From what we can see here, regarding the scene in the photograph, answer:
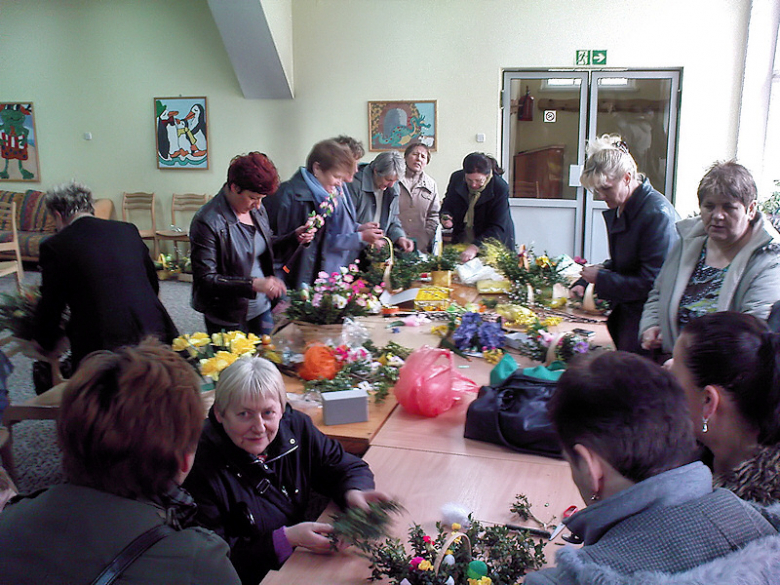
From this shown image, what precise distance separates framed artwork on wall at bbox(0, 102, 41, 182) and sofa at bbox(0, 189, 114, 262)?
338 millimetres

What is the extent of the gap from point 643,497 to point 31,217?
9667 mm

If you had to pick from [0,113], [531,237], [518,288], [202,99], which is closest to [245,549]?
[518,288]

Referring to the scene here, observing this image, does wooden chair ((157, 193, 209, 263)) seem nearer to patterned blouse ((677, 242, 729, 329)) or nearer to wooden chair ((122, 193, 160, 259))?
wooden chair ((122, 193, 160, 259))

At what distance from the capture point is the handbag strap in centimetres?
96

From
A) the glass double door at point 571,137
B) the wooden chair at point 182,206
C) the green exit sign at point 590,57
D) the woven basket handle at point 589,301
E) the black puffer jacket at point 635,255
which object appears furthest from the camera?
the wooden chair at point 182,206

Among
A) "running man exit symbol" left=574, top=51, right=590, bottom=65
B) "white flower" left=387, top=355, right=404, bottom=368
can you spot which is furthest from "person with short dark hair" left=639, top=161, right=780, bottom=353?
"running man exit symbol" left=574, top=51, right=590, bottom=65


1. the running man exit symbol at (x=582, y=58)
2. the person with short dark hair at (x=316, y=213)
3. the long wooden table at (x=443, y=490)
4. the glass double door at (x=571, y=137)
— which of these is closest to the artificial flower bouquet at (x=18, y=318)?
the person with short dark hair at (x=316, y=213)

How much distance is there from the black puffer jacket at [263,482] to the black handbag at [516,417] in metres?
0.42

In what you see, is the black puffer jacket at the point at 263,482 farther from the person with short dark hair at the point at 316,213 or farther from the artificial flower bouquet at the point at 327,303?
the person with short dark hair at the point at 316,213

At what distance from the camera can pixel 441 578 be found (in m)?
1.39

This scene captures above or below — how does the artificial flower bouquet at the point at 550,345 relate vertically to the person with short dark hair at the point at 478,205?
below

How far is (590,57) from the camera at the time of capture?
24.7 ft

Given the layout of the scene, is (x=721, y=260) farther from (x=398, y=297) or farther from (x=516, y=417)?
(x=398, y=297)

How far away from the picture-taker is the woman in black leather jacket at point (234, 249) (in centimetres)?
304
